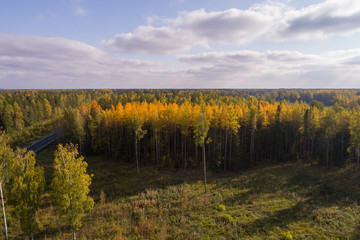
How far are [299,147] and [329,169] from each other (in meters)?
15.2

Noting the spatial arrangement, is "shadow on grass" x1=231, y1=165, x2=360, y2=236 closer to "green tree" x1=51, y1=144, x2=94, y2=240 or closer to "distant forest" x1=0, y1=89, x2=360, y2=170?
"distant forest" x1=0, y1=89, x2=360, y2=170

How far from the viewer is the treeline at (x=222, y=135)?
123 ft

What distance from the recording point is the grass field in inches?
644

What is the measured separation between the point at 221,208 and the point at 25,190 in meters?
19.2

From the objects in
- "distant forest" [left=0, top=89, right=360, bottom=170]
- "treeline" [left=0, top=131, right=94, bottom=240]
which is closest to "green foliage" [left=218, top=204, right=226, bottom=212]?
"distant forest" [left=0, top=89, right=360, bottom=170]

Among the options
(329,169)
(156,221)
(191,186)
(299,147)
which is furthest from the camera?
(299,147)

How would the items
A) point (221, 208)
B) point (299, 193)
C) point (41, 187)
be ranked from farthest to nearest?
point (299, 193), point (221, 208), point (41, 187)

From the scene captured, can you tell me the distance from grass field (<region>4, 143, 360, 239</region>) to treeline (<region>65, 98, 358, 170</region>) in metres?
6.66

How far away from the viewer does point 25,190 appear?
1450 centimetres

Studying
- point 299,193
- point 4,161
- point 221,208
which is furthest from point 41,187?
point 299,193

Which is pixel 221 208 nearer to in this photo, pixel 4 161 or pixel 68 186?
pixel 68 186

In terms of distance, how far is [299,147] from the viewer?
51.3 metres

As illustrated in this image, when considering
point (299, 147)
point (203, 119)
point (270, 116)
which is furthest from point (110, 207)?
point (299, 147)

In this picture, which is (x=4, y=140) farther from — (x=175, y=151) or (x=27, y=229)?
(x=175, y=151)
